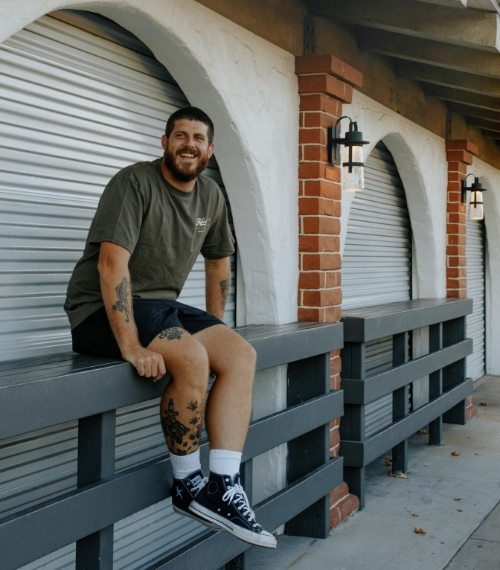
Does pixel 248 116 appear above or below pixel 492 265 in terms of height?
above

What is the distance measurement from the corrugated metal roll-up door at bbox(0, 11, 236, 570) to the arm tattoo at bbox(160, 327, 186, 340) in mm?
657

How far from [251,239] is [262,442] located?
120 centimetres

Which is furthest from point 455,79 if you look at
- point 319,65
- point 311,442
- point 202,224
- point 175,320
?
point 175,320

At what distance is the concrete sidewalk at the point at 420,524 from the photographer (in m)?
4.03

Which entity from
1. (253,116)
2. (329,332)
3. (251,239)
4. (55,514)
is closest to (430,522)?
(329,332)

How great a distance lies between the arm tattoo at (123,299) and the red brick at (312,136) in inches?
84.4

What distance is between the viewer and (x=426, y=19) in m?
4.68

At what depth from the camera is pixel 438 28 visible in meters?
4.68

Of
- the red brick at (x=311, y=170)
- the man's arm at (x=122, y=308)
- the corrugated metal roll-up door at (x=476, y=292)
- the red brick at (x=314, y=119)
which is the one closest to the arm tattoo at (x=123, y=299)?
the man's arm at (x=122, y=308)

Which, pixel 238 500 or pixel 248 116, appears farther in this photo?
pixel 248 116

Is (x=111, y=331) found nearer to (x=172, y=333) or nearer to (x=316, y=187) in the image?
(x=172, y=333)

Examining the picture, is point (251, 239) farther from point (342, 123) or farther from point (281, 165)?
point (342, 123)

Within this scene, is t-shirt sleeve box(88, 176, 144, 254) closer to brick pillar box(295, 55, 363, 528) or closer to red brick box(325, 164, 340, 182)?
brick pillar box(295, 55, 363, 528)

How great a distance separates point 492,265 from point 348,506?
6532 mm
